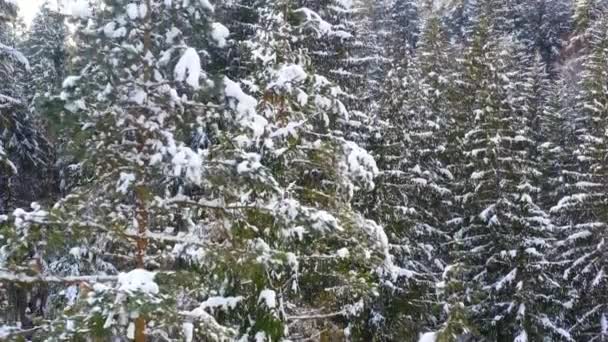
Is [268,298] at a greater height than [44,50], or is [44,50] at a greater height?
[44,50]

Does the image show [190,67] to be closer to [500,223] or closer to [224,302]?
[224,302]

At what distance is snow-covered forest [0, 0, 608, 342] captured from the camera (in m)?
6.78

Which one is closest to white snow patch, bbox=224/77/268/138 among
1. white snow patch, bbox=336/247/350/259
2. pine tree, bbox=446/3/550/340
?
white snow patch, bbox=336/247/350/259

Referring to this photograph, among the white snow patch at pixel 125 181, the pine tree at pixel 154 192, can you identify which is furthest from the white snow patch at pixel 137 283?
the white snow patch at pixel 125 181

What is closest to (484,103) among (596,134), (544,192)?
(596,134)

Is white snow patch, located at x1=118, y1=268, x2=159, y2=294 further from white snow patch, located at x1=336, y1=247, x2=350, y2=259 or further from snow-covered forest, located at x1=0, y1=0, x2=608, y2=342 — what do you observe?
white snow patch, located at x1=336, y1=247, x2=350, y2=259

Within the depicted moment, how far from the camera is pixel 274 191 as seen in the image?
730 centimetres

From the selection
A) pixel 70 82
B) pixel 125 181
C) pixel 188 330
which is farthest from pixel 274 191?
pixel 70 82

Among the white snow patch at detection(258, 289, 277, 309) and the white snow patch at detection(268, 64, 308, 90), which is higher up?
the white snow patch at detection(268, 64, 308, 90)

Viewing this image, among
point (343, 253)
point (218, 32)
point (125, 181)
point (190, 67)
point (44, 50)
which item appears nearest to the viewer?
point (190, 67)

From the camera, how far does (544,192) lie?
87.1ft

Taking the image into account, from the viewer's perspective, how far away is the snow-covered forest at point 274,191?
6777 millimetres

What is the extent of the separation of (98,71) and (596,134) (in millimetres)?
19575

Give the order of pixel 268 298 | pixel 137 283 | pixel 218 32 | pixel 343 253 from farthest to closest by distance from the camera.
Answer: pixel 343 253, pixel 268 298, pixel 218 32, pixel 137 283
